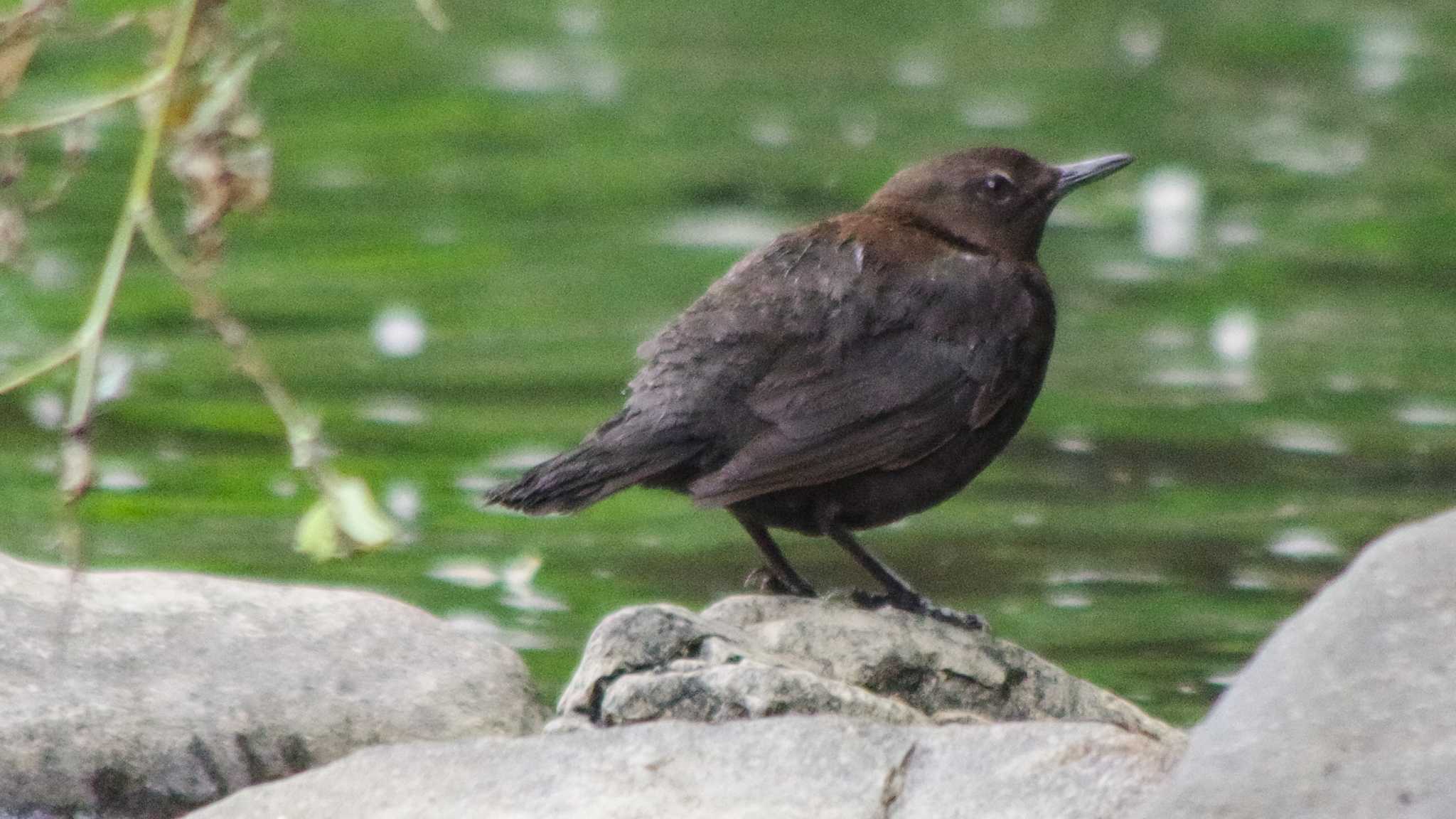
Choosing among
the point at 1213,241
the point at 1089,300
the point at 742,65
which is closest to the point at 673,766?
the point at 1089,300

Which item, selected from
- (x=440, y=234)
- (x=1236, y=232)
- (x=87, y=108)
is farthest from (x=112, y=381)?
(x=1236, y=232)

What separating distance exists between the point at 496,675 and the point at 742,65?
1130 centimetres

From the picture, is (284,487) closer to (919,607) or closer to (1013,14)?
(919,607)

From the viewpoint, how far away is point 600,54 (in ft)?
51.8

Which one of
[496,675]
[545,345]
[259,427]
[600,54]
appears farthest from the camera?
[600,54]

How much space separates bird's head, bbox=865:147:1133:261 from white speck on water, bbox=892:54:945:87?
952 cm

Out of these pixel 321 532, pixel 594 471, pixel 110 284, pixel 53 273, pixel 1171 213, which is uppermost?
pixel 110 284

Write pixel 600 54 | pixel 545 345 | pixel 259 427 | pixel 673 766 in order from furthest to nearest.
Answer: pixel 600 54 → pixel 545 345 → pixel 259 427 → pixel 673 766

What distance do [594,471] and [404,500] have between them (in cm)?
321

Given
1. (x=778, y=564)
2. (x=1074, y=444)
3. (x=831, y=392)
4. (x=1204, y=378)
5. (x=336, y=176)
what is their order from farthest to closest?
1. (x=336, y=176)
2. (x=1204, y=378)
3. (x=1074, y=444)
4. (x=778, y=564)
5. (x=831, y=392)

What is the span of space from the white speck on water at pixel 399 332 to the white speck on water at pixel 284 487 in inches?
68.0

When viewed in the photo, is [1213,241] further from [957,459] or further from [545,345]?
[957,459]

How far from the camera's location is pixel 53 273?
34.9ft

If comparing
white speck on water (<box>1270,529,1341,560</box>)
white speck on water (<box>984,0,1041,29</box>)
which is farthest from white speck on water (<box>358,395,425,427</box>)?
white speck on water (<box>984,0,1041,29</box>)
